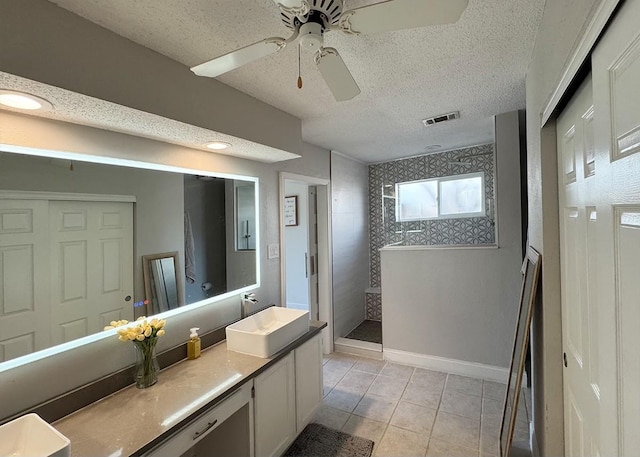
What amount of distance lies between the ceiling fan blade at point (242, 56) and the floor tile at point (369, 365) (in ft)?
10.1

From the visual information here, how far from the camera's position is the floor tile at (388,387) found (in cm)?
266

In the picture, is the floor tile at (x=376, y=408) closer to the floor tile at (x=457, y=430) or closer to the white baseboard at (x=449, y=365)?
the floor tile at (x=457, y=430)

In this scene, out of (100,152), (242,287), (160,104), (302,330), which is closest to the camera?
(160,104)

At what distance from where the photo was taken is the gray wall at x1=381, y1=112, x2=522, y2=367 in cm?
266

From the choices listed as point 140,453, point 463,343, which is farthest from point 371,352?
point 140,453

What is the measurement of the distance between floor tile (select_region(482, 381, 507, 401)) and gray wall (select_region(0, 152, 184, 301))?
2844mm

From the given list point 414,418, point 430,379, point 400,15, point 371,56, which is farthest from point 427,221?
point 400,15

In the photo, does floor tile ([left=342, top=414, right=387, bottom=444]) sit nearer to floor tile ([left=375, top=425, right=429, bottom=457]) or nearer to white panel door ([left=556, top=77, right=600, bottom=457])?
floor tile ([left=375, top=425, right=429, bottom=457])

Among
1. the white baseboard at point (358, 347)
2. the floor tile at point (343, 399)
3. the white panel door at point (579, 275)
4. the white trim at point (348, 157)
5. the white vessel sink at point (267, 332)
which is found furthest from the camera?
the white trim at point (348, 157)

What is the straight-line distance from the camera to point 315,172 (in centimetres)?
332

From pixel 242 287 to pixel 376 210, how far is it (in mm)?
2853

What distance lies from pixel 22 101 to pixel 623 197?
198 centimetres

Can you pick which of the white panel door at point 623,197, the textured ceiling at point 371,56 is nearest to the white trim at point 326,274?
the textured ceiling at point 371,56

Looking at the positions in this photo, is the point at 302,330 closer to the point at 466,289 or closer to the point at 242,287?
the point at 242,287
